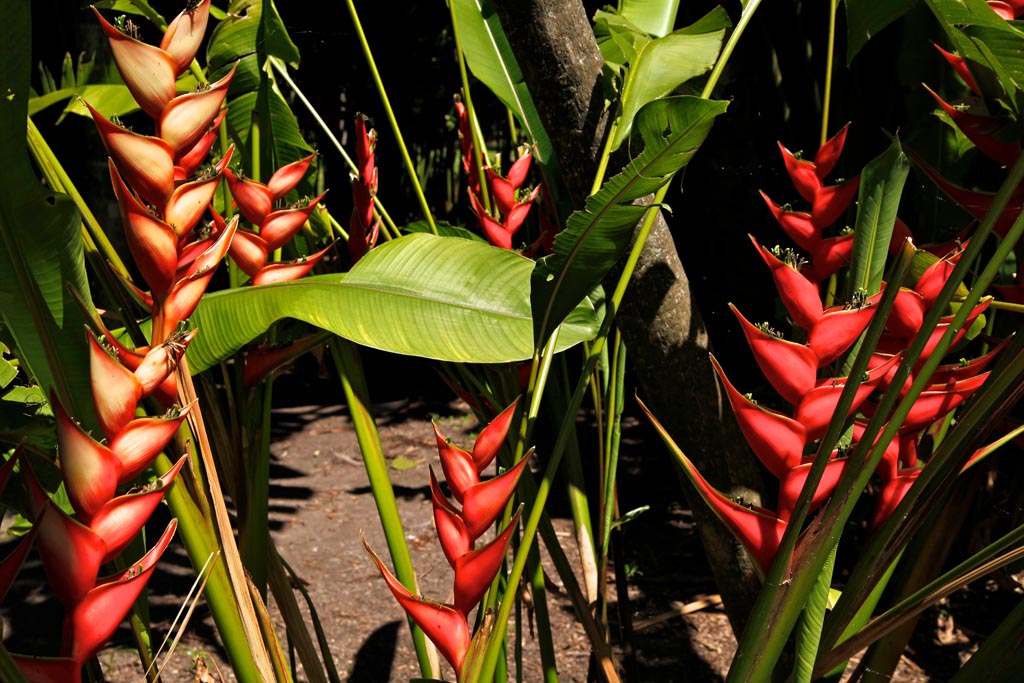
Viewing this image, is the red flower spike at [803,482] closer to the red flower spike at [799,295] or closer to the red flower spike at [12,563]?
the red flower spike at [799,295]

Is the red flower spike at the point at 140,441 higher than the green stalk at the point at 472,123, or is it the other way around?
the green stalk at the point at 472,123

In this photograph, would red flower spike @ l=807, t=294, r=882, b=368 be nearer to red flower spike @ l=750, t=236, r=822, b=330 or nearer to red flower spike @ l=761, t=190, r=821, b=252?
red flower spike @ l=750, t=236, r=822, b=330

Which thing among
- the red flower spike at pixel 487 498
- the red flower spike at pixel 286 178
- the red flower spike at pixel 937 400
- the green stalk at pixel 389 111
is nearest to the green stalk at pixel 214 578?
the red flower spike at pixel 487 498

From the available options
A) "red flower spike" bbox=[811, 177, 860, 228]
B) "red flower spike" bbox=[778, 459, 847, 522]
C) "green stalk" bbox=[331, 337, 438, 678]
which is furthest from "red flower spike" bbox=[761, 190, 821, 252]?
"green stalk" bbox=[331, 337, 438, 678]

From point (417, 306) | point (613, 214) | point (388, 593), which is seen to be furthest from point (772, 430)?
point (388, 593)

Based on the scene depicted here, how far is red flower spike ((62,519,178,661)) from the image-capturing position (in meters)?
0.48

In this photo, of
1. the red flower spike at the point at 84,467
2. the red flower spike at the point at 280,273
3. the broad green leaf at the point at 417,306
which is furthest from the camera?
the red flower spike at the point at 280,273

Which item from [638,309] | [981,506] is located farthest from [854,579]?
[981,506]

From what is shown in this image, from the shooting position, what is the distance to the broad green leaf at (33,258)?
21.5 inches

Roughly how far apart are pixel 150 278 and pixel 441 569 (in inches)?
75.4

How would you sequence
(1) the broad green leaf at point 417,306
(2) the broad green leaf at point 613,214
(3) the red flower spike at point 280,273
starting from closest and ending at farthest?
(2) the broad green leaf at point 613,214 → (1) the broad green leaf at point 417,306 → (3) the red flower spike at point 280,273

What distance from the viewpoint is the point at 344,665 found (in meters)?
1.89

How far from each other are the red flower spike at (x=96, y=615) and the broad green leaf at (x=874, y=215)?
528 mm

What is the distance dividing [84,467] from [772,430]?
1.42 ft
